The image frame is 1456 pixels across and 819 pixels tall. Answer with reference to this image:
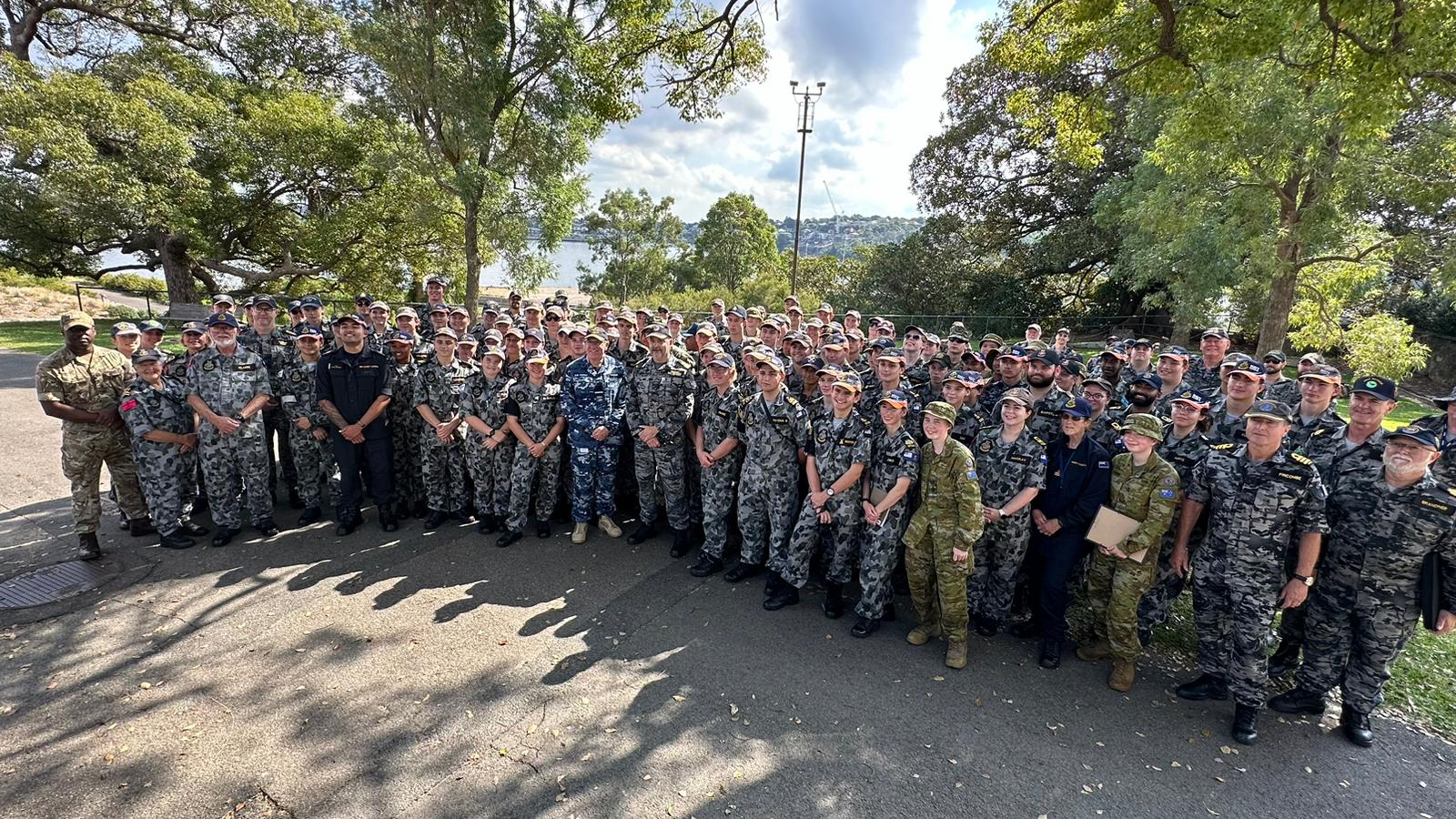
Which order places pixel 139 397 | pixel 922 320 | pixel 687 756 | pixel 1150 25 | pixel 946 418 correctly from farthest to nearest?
pixel 922 320, pixel 1150 25, pixel 139 397, pixel 946 418, pixel 687 756

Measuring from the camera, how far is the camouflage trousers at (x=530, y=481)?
20.2 feet

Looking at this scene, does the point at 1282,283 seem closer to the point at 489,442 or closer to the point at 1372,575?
the point at 1372,575

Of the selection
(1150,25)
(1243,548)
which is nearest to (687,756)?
(1243,548)

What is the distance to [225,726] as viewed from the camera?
3580 millimetres

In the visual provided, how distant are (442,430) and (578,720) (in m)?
3.53

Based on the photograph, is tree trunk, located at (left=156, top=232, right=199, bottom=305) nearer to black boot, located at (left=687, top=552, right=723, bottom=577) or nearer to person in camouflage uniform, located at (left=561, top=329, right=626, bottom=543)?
person in camouflage uniform, located at (left=561, top=329, right=626, bottom=543)

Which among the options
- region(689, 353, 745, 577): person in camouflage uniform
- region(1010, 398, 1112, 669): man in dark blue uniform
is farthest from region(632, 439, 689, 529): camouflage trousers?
region(1010, 398, 1112, 669): man in dark blue uniform

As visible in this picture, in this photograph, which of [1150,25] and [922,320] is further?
[922,320]

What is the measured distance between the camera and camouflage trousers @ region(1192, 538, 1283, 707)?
3664 millimetres

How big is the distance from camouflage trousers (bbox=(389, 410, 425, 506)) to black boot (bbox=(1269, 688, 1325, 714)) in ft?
24.5

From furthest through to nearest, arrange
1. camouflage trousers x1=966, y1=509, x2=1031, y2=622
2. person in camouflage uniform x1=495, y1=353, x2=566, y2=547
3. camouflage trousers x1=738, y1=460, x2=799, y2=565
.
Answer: person in camouflage uniform x1=495, y1=353, x2=566, y2=547, camouflage trousers x1=738, y1=460, x2=799, y2=565, camouflage trousers x1=966, y1=509, x2=1031, y2=622

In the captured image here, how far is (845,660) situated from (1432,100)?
1722cm

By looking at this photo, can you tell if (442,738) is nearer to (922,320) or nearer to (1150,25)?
(1150,25)

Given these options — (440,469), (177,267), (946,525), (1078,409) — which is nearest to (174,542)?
(440,469)
